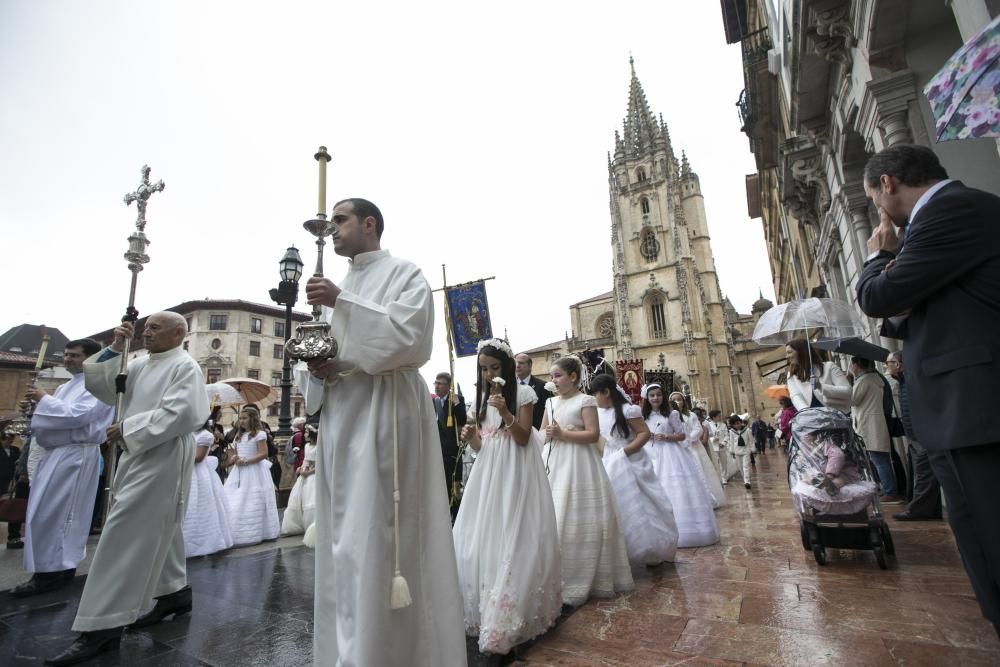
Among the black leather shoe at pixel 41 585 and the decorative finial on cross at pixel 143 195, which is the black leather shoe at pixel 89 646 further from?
the decorative finial on cross at pixel 143 195

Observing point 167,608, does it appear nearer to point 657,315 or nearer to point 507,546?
point 507,546

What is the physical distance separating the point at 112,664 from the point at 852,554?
18.4 ft

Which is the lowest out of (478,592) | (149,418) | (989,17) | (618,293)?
(478,592)

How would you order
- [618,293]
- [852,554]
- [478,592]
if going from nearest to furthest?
1. [478,592]
2. [852,554]
3. [618,293]

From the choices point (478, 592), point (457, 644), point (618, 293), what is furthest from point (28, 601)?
point (618, 293)

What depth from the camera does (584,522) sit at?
3650mm

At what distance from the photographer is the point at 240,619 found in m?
3.36

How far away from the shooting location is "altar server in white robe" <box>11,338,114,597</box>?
14.0 feet

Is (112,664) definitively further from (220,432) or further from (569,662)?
(220,432)

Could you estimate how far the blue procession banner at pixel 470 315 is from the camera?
9.68m

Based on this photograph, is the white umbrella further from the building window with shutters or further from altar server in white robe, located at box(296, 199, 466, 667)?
the building window with shutters

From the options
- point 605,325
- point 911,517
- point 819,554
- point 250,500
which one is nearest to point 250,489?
point 250,500

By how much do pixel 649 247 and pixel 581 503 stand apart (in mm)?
50352

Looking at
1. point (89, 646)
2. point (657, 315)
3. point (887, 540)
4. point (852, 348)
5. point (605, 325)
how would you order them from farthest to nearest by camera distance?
point (605, 325)
point (657, 315)
point (852, 348)
point (887, 540)
point (89, 646)
